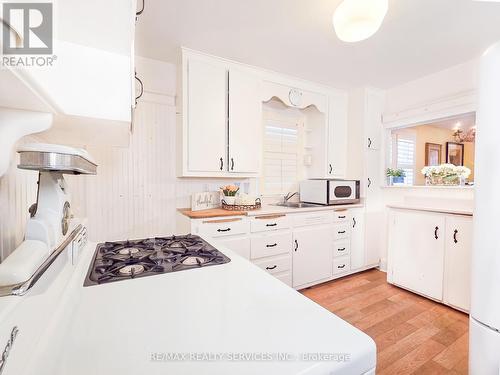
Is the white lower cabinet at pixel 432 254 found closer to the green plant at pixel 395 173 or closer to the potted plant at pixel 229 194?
the green plant at pixel 395 173

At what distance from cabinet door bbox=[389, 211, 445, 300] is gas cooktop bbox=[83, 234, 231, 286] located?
2.31 metres

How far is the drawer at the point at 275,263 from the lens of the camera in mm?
2336

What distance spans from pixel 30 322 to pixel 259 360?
0.47 metres

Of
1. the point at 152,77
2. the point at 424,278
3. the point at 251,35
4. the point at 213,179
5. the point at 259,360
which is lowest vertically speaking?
the point at 424,278

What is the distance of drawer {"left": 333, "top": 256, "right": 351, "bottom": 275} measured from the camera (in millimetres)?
2850

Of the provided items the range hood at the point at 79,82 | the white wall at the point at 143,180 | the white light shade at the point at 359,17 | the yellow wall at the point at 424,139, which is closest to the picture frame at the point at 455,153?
the yellow wall at the point at 424,139

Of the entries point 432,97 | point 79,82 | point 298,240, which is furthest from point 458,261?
point 79,82

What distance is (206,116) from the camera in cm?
233

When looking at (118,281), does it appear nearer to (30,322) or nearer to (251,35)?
(30,322)

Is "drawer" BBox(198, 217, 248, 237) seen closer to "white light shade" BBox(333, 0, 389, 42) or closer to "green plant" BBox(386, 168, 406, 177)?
"white light shade" BBox(333, 0, 389, 42)

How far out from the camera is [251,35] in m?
2.03

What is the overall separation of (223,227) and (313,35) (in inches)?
72.9

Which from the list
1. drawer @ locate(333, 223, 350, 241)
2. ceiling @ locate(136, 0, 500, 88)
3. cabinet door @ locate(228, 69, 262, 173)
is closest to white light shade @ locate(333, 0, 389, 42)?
ceiling @ locate(136, 0, 500, 88)

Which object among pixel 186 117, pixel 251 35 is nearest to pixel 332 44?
pixel 251 35
